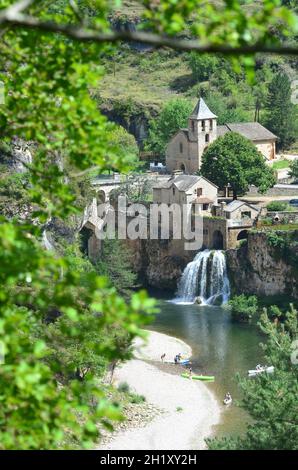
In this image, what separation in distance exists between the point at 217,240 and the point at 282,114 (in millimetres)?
26835

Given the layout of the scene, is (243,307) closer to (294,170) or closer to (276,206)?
(276,206)

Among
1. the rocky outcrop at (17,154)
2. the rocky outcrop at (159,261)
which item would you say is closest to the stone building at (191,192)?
the rocky outcrop at (159,261)

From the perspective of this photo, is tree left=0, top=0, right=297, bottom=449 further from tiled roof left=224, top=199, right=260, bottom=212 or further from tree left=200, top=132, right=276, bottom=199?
tree left=200, top=132, right=276, bottom=199

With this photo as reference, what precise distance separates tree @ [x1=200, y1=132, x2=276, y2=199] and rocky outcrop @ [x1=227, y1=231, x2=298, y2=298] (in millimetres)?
7306

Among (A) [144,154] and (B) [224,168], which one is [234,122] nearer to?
(A) [144,154]

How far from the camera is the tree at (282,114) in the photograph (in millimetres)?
93750

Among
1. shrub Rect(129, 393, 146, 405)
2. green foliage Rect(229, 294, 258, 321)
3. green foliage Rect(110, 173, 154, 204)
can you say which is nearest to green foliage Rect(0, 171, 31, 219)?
shrub Rect(129, 393, 146, 405)

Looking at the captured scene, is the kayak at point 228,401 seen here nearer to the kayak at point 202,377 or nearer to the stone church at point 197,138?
the kayak at point 202,377

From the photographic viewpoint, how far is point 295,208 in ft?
233

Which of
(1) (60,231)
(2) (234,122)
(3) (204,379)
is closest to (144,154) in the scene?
(2) (234,122)

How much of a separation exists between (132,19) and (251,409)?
95.7 metres

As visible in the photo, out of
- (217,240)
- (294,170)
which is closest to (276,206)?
(217,240)

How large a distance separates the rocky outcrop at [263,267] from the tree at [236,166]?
7.31 m

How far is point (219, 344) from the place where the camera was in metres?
55.8
